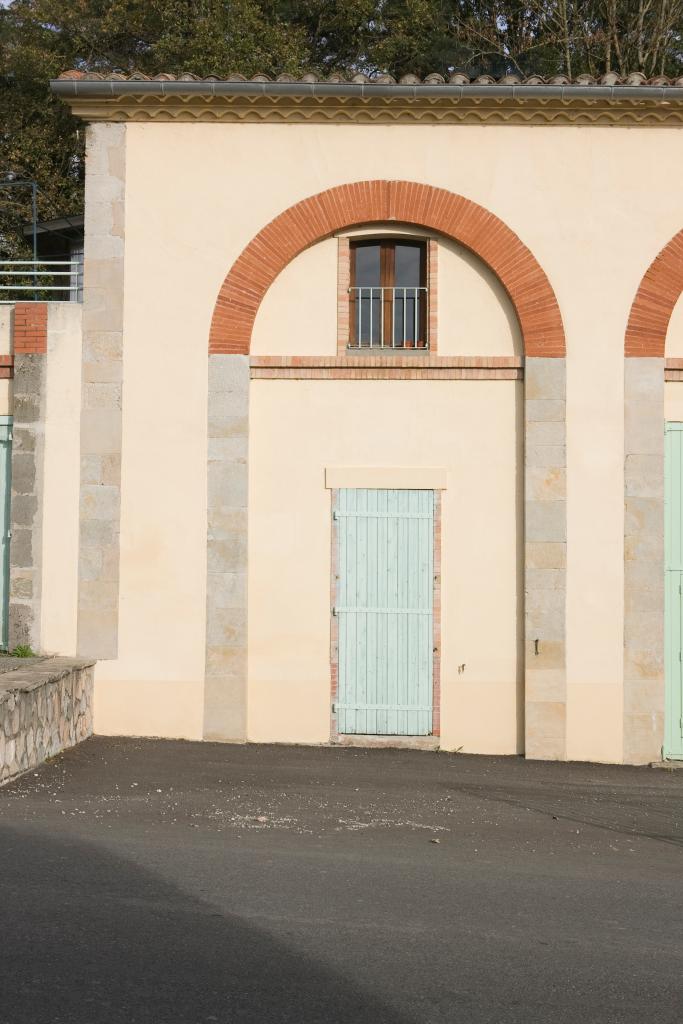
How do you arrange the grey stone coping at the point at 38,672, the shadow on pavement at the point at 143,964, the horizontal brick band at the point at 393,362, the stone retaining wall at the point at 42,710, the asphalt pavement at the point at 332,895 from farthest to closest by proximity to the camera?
the horizontal brick band at the point at 393,362
the grey stone coping at the point at 38,672
the stone retaining wall at the point at 42,710
the asphalt pavement at the point at 332,895
the shadow on pavement at the point at 143,964

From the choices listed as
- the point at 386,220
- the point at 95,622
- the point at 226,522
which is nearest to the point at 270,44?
the point at 386,220

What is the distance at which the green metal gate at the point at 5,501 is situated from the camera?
12.5 metres

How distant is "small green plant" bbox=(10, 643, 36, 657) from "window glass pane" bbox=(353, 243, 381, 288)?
491 centimetres

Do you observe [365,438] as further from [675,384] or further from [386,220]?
[675,384]

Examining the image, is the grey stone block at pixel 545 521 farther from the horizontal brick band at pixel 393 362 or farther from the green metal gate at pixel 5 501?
the green metal gate at pixel 5 501

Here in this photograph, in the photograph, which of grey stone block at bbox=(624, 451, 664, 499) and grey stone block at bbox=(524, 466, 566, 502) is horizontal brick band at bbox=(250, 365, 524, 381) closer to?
grey stone block at bbox=(524, 466, 566, 502)

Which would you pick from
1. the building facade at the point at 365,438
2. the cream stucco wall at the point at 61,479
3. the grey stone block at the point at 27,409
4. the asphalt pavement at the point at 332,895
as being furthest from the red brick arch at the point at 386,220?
the asphalt pavement at the point at 332,895

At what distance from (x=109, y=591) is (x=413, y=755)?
11.0ft

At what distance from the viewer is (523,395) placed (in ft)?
41.1

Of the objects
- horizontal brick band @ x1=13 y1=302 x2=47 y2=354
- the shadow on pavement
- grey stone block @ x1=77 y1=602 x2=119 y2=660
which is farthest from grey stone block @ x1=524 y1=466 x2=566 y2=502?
the shadow on pavement

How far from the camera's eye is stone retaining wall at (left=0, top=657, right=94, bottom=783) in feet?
31.6

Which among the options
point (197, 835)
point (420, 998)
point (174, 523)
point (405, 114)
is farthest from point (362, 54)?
point (420, 998)

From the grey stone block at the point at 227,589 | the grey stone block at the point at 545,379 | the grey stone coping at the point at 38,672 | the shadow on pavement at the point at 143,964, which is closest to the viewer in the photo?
the shadow on pavement at the point at 143,964

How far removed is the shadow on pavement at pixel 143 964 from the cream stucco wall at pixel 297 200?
5.74 m
